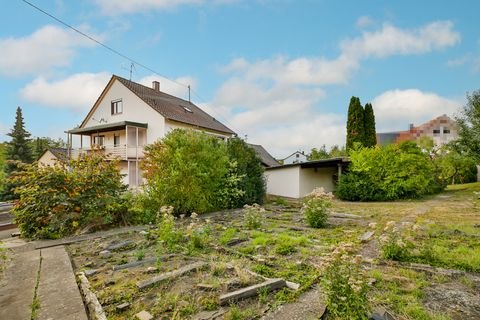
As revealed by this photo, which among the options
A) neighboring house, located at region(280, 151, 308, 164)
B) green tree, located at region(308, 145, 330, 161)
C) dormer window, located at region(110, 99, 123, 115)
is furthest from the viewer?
neighboring house, located at region(280, 151, 308, 164)

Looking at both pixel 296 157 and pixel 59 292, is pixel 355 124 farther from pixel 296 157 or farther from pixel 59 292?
pixel 296 157

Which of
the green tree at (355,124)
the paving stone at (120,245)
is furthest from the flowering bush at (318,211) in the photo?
the green tree at (355,124)

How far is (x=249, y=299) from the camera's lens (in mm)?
2828

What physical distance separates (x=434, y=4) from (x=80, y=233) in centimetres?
1184

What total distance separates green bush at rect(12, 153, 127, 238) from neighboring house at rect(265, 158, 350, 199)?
10.5 metres

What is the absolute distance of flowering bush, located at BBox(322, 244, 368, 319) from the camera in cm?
220

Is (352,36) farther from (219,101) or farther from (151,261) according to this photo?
(219,101)

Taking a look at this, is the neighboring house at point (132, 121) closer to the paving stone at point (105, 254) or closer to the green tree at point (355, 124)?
the green tree at point (355, 124)

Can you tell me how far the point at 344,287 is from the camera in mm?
2275

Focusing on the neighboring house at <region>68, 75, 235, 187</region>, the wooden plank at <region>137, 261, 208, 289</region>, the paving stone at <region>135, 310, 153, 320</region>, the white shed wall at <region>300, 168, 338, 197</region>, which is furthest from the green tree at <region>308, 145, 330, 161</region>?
the paving stone at <region>135, 310, 153, 320</region>

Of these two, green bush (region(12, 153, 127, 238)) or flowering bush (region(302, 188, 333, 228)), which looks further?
flowering bush (region(302, 188, 333, 228))

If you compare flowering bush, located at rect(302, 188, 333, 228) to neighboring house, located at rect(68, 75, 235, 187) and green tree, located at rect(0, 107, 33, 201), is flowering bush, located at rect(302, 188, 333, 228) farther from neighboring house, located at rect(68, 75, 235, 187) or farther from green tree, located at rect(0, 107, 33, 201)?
green tree, located at rect(0, 107, 33, 201)

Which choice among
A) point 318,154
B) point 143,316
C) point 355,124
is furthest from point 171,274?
point 318,154

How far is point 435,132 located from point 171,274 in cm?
2236
